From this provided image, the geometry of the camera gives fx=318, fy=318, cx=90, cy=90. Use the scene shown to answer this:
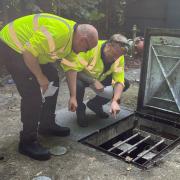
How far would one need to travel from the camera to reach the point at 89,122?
450 cm

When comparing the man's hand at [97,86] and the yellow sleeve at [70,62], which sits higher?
the yellow sleeve at [70,62]

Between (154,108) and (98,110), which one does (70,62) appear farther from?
(154,108)

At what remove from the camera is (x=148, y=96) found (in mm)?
4773

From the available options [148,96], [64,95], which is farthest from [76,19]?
[148,96]

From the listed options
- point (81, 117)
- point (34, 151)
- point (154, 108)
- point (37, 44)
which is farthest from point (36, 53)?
point (154, 108)

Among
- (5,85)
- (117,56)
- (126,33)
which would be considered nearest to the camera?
(117,56)

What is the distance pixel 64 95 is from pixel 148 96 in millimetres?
1767

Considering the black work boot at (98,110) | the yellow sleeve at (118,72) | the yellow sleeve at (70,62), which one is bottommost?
the black work boot at (98,110)

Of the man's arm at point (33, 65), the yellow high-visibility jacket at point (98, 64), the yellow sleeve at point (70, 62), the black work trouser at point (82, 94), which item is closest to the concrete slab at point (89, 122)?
the black work trouser at point (82, 94)

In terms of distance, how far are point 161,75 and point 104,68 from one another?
35.9 inches

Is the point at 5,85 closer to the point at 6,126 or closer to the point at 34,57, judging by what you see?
the point at 6,126

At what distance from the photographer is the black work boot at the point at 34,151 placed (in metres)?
3.39

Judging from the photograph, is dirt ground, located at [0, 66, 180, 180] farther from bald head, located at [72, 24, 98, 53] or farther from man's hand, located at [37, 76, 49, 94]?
bald head, located at [72, 24, 98, 53]

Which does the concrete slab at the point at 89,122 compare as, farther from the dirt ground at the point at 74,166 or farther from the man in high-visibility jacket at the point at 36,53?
the man in high-visibility jacket at the point at 36,53
